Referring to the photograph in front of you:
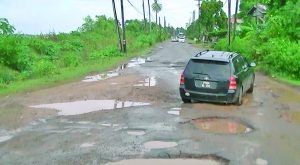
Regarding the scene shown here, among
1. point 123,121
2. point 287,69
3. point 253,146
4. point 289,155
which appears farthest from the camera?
point 287,69

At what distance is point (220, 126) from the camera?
35.1ft

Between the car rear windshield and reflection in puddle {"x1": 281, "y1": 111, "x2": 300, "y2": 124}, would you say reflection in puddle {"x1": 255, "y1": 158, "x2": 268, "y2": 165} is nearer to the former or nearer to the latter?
reflection in puddle {"x1": 281, "y1": 111, "x2": 300, "y2": 124}

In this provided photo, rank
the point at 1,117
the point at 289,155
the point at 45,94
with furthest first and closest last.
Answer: the point at 45,94, the point at 1,117, the point at 289,155

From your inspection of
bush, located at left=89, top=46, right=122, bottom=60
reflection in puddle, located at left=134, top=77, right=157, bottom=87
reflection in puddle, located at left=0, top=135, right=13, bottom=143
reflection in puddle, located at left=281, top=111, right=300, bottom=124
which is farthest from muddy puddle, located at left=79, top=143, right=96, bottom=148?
bush, located at left=89, top=46, right=122, bottom=60

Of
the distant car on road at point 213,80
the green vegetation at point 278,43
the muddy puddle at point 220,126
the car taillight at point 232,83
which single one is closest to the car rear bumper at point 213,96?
the distant car on road at point 213,80

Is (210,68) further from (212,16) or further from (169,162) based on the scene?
(212,16)

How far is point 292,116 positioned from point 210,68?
2.70 m

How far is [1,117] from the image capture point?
39.4ft

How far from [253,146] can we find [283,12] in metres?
19.4

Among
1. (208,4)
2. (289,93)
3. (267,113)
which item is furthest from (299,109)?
(208,4)

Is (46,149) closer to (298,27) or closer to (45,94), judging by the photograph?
(45,94)

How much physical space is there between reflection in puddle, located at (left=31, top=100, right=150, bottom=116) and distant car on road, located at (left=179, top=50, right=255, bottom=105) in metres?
1.64

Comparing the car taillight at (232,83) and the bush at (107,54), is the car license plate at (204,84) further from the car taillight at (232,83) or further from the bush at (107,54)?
the bush at (107,54)

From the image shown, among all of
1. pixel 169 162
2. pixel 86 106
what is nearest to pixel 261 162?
pixel 169 162
